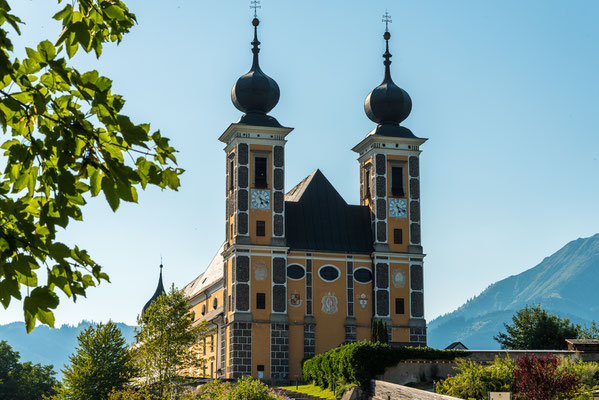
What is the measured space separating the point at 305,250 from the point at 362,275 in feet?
13.0

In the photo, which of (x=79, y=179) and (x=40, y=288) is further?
(x=79, y=179)

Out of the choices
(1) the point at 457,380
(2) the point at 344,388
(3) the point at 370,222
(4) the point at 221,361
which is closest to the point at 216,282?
(4) the point at 221,361

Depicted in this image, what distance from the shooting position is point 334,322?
197ft

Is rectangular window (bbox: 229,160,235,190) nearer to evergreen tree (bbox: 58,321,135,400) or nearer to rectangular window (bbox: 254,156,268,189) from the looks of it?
rectangular window (bbox: 254,156,268,189)

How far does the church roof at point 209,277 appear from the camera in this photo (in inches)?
2655

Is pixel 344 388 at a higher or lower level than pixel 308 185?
lower

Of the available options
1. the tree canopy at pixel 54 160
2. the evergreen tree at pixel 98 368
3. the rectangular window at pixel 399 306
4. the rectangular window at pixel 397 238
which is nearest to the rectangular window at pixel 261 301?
the rectangular window at pixel 399 306

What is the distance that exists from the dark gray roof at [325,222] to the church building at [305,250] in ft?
0.21

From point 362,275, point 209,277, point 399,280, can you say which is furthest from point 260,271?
point 209,277

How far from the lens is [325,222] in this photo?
62.7 meters

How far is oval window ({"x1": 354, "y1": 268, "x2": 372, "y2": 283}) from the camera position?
61.2m

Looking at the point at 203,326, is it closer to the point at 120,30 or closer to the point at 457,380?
the point at 457,380

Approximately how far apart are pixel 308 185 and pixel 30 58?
5869 centimetres

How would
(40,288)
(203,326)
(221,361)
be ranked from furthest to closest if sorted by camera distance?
(221,361)
(203,326)
(40,288)
